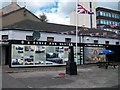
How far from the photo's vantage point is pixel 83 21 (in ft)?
162

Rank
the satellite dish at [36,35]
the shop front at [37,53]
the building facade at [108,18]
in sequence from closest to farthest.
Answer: the shop front at [37,53] < the satellite dish at [36,35] < the building facade at [108,18]

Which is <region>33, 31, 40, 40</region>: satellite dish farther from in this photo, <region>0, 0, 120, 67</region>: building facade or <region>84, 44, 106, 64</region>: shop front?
<region>84, 44, 106, 64</region>: shop front

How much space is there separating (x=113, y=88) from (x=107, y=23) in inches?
2376

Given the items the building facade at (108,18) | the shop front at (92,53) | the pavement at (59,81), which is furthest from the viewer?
the building facade at (108,18)

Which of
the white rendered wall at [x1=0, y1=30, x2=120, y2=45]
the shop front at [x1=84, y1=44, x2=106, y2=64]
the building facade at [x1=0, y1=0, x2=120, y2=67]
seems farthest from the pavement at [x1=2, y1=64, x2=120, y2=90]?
the shop front at [x1=84, y1=44, x2=106, y2=64]

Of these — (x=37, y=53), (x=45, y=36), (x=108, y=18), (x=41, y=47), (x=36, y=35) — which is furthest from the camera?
(x=108, y=18)

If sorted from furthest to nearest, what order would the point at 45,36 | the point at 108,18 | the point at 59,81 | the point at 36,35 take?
the point at 108,18 < the point at 45,36 < the point at 36,35 < the point at 59,81

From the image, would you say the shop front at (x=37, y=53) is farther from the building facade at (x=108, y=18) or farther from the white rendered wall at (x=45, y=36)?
the building facade at (x=108, y=18)

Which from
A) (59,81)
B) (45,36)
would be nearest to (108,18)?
(45,36)

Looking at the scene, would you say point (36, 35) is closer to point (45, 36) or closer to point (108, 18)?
point (45, 36)

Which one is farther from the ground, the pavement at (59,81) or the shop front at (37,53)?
the shop front at (37,53)

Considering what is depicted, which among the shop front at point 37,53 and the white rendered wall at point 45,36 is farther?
the white rendered wall at point 45,36

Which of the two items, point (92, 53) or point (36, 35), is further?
point (92, 53)

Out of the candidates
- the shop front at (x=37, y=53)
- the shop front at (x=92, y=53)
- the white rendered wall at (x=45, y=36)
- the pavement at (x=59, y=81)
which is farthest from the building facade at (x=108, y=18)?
the pavement at (x=59, y=81)
